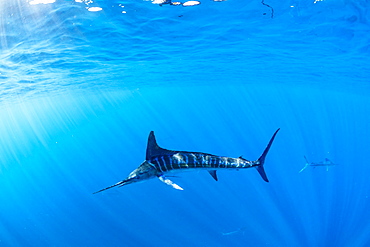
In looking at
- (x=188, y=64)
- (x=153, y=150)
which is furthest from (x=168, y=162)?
(x=188, y=64)

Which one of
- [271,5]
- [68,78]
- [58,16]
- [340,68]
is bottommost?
[340,68]

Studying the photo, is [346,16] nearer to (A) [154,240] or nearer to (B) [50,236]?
(A) [154,240]

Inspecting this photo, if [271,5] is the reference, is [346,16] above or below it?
below

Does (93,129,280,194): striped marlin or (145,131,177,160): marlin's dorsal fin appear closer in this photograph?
(93,129,280,194): striped marlin

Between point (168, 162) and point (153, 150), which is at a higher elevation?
point (153, 150)

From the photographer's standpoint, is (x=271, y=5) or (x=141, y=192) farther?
(x=141, y=192)

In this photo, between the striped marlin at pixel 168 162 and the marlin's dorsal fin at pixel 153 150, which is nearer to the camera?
the striped marlin at pixel 168 162

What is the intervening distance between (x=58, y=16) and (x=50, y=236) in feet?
65.0

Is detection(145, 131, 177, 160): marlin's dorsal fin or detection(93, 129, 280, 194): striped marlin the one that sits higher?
detection(145, 131, 177, 160): marlin's dorsal fin

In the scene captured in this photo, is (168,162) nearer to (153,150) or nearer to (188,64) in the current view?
(153,150)

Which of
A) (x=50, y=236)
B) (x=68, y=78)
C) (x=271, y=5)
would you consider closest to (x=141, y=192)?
(x=50, y=236)

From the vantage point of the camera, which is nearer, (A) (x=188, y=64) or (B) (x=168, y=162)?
(B) (x=168, y=162)

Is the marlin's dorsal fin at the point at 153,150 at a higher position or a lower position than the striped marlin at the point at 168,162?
higher

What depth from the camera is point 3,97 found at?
27.0 meters
